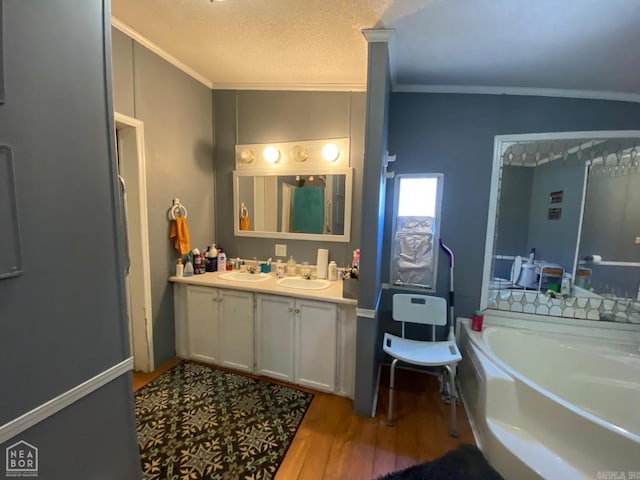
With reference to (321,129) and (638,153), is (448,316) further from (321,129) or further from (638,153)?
(321,129)

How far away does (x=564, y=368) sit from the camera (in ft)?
6.65

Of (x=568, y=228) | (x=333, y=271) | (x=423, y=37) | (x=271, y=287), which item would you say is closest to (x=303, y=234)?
(x=333, y=271)

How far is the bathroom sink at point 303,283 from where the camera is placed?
2.40 metres

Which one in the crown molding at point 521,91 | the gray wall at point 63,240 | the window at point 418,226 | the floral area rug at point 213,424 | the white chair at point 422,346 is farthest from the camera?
the window at point 418,226

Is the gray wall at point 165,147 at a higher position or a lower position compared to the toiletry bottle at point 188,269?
higher

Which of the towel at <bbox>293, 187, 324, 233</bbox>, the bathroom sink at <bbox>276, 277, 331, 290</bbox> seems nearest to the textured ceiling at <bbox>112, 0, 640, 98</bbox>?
the towel at <bbox>293, 187, 324, 233</bbox>

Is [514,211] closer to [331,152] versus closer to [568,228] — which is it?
[568,228]

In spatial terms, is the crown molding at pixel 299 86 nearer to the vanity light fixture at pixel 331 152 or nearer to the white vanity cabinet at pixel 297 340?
the vanity light fixture at pixel 331 152

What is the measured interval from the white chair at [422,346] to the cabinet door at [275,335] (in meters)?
0.78

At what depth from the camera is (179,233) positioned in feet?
8.14

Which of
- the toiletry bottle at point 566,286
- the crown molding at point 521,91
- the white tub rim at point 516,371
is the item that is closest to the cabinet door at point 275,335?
the white tub rim at point 516,371

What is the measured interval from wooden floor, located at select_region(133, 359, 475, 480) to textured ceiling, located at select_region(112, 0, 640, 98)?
2486mm

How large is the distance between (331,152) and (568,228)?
2.05 meters

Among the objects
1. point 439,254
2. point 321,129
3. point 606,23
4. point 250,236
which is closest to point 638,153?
point 606,23
